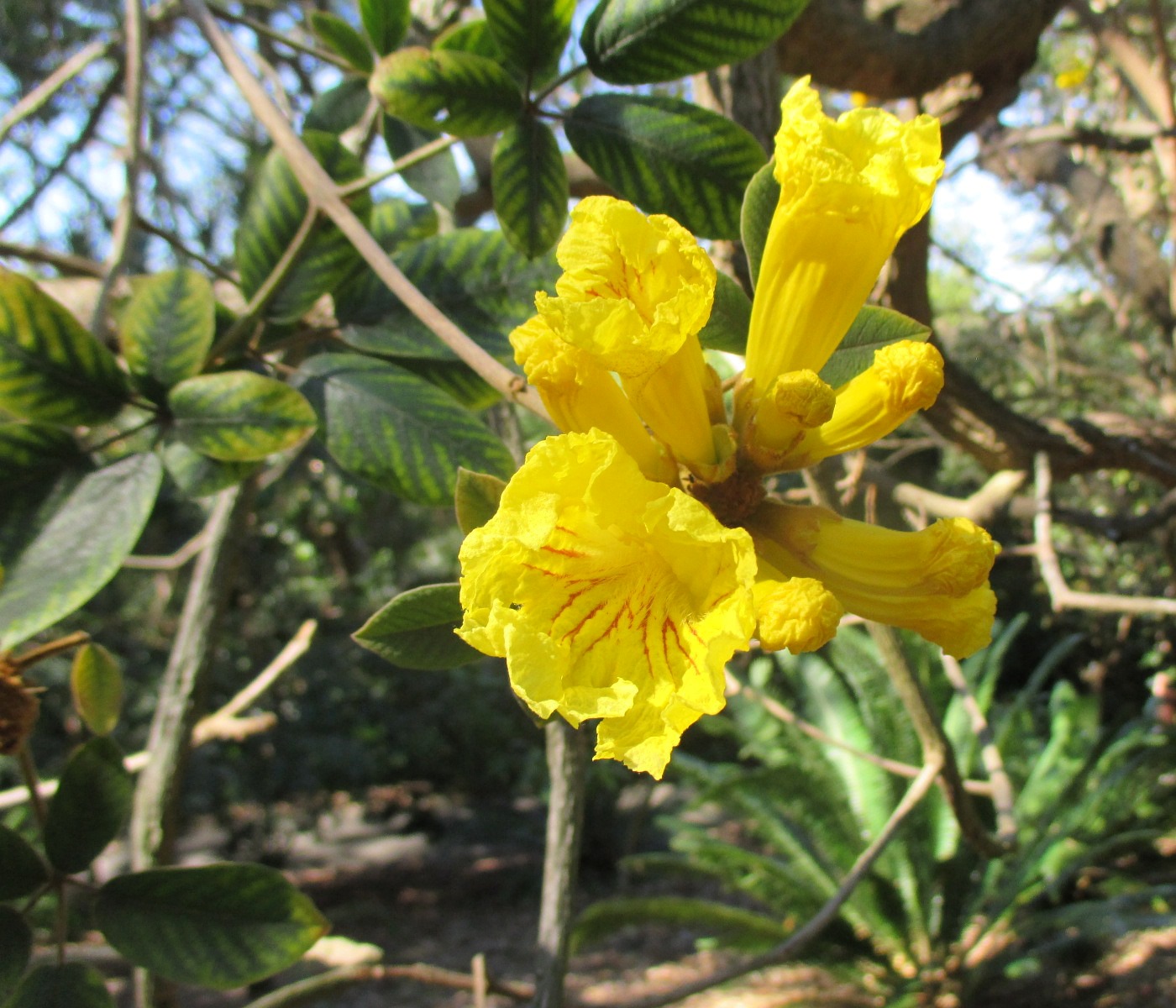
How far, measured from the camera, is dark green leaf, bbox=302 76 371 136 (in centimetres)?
144

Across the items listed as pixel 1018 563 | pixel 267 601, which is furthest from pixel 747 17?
pixel 1018 563

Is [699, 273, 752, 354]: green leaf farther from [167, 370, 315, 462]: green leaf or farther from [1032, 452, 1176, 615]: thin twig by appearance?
[1032, 452, 1176, 615]: thin twig

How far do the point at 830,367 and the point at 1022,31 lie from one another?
1552 mm

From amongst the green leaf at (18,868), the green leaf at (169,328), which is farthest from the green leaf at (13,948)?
the green leaf at (169,328)

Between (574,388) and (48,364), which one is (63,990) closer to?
(48,364)

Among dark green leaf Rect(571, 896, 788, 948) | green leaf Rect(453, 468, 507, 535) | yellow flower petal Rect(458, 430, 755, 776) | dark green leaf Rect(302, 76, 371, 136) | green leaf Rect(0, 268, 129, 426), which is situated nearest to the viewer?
yellow flower petal Rect(458, 430, 755, 776)

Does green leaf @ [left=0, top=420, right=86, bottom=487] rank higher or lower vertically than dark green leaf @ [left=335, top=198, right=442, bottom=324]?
lower

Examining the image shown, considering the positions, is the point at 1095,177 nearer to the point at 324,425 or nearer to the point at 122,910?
the point at 324,425

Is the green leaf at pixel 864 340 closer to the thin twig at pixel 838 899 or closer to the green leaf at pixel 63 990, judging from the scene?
the thin twig at pixel 838 899

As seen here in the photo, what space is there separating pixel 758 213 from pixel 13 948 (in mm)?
929

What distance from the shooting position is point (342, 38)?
1.24m

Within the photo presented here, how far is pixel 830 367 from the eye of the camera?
0.80m

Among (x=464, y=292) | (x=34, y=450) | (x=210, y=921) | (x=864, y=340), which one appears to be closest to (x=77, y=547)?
(x=34, y=450)

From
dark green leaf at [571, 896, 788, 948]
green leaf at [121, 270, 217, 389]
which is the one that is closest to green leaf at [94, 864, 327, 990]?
green leaf at [121, 270, 217, 389]
